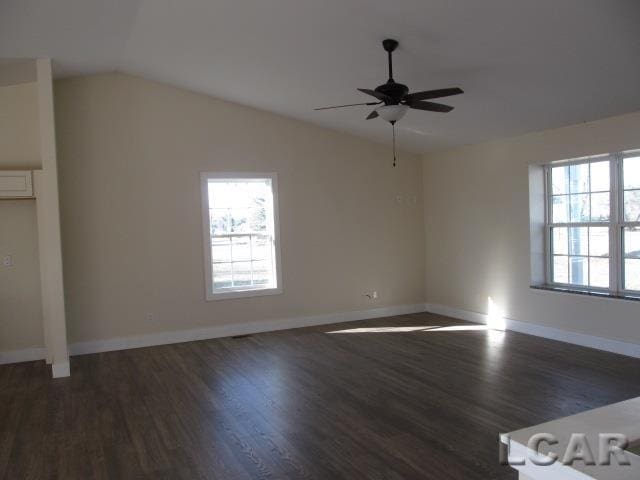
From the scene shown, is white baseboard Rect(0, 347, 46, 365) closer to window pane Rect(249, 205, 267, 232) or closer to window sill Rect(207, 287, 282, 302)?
window sill Rect(207, 287, 282, 302)

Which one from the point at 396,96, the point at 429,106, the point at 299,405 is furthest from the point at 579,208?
the point at 299,405

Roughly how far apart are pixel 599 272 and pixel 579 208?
735 millimetres

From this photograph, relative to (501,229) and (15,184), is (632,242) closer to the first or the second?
(501,229)

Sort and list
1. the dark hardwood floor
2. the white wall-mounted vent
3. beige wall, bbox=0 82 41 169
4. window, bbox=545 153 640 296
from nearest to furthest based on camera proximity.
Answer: the dark hardwood floor, window, bbox=545 153 640 296, the white wall-mounted vent, beige wall, bbox=0 82 41 169

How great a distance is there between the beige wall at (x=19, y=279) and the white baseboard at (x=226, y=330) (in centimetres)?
54

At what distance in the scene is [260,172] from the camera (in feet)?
21.9

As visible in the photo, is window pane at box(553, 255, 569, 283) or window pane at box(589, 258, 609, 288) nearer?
window pane at box(589, 258, 609, 288)

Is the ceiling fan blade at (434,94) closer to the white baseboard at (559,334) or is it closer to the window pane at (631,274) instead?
the window pane at (631,274)

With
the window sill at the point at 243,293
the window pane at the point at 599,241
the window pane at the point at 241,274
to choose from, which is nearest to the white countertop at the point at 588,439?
the window pane at the point at 599,241

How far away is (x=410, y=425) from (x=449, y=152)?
455cm

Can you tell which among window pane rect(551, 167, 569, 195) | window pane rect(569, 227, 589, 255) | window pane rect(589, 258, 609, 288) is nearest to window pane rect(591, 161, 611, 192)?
window pane rect(551, 167, 569, 195)

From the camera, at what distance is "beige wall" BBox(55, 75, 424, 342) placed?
586 centimetres

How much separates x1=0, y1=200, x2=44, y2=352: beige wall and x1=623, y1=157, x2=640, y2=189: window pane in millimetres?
6326

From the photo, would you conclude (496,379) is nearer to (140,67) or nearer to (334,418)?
(334,418)
